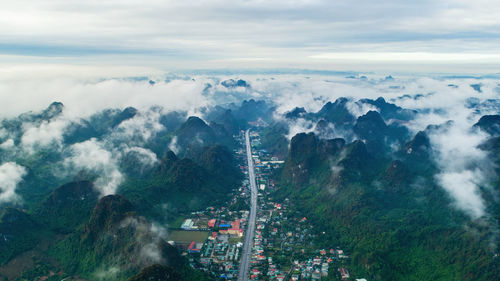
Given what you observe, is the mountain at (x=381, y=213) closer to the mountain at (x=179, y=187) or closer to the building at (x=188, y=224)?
the mountain at (x=179, y=187)

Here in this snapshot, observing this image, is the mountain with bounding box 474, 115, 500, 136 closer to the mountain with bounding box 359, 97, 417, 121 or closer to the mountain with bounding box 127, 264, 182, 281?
the mountain with bounding box 359, 97, 417, 121

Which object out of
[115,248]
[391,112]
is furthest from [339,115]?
[115,248]

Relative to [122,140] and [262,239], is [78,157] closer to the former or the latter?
[122,140]

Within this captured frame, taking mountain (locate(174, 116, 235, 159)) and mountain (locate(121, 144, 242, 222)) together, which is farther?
mountain (locate(174, 116, 235, 159))

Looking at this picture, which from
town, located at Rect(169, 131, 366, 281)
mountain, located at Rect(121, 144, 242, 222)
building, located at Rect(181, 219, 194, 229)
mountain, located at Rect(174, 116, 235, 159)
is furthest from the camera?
mountain, located at Rect(174, 116, 235, 159)

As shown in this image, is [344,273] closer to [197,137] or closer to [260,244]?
[260,244]

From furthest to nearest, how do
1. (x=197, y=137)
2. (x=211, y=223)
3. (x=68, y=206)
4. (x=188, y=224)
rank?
(x=197, y=137) → (x=211, y=223) → (x=188, y=224) → (x=68, y=206)

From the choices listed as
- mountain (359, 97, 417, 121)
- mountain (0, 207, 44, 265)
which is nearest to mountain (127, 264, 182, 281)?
mountain (0, 207, 44, 265)

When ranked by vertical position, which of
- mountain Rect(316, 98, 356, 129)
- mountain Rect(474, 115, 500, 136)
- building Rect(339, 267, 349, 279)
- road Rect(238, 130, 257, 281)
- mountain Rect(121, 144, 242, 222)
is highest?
mountain Rect(474, 115, 500, 136)
